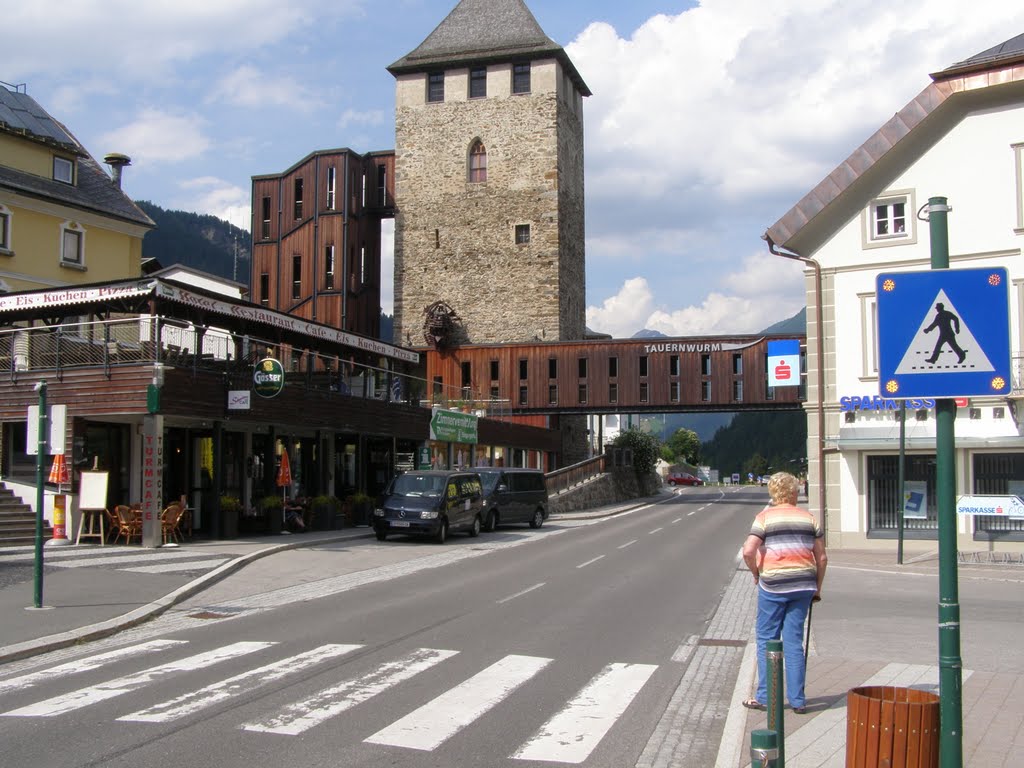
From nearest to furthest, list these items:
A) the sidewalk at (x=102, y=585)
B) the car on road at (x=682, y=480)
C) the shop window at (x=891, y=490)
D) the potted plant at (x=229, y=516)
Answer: the sidewalk at (x=102, y=585) → the shop window at (x=891, y=490) → the potted plant at (x=229, y=516) → the car on road at (x=682, y=480)

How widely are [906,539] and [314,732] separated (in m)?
19.6

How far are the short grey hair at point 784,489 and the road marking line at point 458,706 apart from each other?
2726 mm

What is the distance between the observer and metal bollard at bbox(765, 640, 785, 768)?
4.59m

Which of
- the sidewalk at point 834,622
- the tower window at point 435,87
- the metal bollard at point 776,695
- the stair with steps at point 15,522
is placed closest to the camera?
the metal bollard at point 776,695

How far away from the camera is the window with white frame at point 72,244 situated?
37.9 metres

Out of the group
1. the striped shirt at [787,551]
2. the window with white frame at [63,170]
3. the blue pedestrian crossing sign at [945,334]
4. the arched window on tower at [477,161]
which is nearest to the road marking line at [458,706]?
the striped shirt at [787,551]

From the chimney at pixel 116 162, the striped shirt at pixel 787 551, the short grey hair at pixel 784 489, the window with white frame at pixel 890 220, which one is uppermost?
the chimney at pixel 116 162

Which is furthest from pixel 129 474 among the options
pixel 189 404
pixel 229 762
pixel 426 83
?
pixel 426 83

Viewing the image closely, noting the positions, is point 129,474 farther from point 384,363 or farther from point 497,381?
point 497,381

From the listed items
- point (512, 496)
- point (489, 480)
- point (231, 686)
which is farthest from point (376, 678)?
point (512, 496)

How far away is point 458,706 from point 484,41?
209 feet

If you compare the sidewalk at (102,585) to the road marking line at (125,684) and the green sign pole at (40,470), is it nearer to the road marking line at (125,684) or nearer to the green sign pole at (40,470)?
the green sign pole at (40,470)

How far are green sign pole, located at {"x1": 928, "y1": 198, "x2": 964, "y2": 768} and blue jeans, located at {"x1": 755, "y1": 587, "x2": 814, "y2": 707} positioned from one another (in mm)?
2392

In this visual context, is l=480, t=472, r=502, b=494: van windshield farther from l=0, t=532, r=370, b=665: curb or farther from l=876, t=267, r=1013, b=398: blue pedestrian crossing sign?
l=876, t=267, r=1013, b=398: blue pedestrian crossing sign
